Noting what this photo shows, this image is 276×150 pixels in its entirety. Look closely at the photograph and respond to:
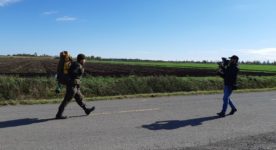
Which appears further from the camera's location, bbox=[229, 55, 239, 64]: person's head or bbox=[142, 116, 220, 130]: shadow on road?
bbox=[229, 55, 239, 64]: person's head

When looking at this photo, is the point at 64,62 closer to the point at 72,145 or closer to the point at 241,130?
the point at 72,145

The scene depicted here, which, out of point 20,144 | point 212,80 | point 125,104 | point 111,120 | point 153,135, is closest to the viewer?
point 20,144

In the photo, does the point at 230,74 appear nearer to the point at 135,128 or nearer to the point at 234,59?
the point at 234,59

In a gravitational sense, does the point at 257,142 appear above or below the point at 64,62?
below

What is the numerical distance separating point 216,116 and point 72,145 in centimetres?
602

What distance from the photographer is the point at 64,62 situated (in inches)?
458

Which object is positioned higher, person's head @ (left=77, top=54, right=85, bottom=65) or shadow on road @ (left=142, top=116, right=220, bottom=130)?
person's head @ (left=77, top=54, right=85, bottom=65)

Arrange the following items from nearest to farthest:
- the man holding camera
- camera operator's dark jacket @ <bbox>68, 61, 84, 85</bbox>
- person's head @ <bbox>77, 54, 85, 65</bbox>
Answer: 1. camera operator's dark jacket @ <bbox>68, 61, 84, 85</bbox>
2. person's head @ <bbox>77, 54, 85, 65</bbox>
3. the man holding camera

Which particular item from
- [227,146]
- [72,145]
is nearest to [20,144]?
[72,145]

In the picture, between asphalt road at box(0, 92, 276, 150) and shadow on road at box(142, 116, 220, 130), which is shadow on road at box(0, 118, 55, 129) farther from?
shadow on road at box(142, 116, 220, 130)

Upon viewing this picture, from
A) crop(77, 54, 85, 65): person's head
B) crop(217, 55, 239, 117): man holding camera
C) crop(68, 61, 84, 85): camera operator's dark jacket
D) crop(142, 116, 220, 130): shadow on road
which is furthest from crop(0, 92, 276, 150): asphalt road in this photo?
crop(77, 54, 85, 65): person's head

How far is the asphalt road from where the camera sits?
829cm

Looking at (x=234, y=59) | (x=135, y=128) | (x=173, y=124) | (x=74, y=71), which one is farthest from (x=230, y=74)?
(x=74, y=71)

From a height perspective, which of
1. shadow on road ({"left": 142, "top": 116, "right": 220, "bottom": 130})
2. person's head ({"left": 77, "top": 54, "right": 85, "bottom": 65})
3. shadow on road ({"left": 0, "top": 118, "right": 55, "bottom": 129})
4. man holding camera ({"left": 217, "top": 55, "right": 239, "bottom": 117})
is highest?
person's head ({"left": 77, "top": 54, "right": 85, "bottom": 65})
